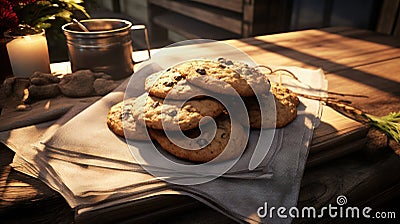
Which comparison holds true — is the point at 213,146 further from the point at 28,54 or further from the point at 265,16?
the point at 265,16

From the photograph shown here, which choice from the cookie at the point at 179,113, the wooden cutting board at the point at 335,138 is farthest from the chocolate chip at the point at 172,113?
the wooden cutting board at the point at 335,138

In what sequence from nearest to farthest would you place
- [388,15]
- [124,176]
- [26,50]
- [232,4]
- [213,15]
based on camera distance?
[124,176]
[26,50]
[388,15]
[232,4]
[213,15]

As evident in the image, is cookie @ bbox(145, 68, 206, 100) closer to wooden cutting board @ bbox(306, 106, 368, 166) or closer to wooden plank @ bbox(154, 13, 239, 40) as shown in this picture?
wooden cutting board @ bbox(306, 106, 368, 166)

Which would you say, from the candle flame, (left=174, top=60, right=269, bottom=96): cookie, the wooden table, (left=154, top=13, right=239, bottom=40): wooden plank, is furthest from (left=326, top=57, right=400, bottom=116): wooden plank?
(left=154, top=13, right=239, bottom=40): wooden plank

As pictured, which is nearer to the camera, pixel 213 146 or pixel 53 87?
pixel 213 146

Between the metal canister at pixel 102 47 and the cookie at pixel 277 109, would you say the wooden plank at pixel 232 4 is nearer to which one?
the metal canister at pixel 102 47

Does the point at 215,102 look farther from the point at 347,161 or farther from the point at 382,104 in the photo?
the point at 382,104

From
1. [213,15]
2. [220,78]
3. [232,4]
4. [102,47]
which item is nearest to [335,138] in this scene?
[220,78]
